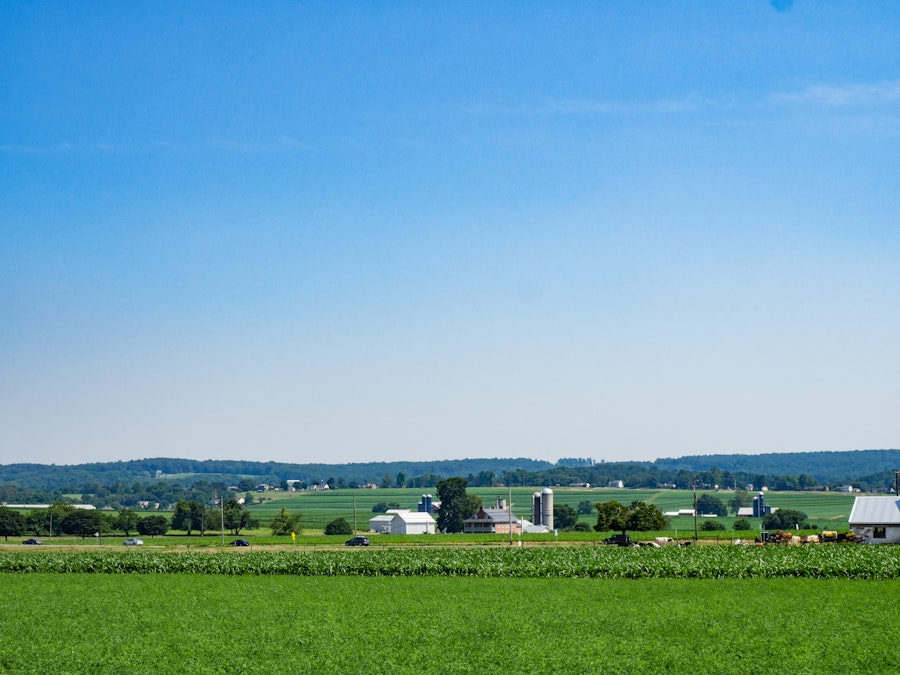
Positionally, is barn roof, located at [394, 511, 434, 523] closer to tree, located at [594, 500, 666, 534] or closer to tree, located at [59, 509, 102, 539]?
tree, located at [59, 509, 102, 539]

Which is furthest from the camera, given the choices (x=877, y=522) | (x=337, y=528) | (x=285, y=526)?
(x=337, y=528)

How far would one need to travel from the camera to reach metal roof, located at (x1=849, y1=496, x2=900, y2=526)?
88.8 metres

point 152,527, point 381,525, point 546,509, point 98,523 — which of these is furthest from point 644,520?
point 98,523

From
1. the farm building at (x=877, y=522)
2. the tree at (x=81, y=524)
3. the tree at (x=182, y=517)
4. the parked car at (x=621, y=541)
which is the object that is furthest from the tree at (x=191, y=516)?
the farm building at (x=877, y=522)

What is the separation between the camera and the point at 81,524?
166 metres

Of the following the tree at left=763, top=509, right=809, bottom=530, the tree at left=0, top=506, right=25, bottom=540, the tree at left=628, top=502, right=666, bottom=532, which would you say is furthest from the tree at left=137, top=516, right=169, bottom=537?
the tree at left=763, top=509, right=809, bottom=530

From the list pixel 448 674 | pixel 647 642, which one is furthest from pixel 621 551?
pixel 448 674

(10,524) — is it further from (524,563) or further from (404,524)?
(524,563)

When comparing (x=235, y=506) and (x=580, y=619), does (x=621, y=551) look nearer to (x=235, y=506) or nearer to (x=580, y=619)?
(x=580, y=619)

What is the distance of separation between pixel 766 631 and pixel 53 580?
4591cm

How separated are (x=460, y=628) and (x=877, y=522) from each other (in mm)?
64085

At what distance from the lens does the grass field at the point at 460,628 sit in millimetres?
30969

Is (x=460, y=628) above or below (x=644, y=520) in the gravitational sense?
above

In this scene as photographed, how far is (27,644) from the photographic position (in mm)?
34906
